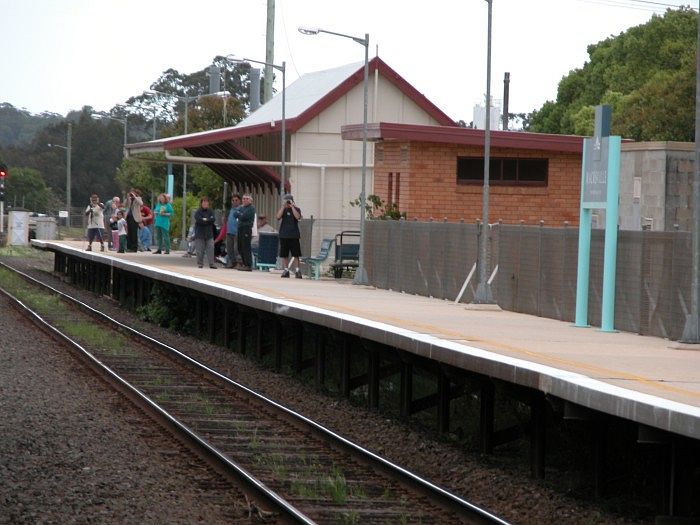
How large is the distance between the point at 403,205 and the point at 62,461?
66.6ft

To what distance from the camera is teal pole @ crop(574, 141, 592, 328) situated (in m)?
17.2

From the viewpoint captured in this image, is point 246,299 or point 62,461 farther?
point 246,299

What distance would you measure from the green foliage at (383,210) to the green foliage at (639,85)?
36.1 meters

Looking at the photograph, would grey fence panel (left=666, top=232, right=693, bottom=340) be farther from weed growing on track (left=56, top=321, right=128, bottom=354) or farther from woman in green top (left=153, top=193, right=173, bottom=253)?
woman in green top (left=153, top=193, right=173, bottom=253)

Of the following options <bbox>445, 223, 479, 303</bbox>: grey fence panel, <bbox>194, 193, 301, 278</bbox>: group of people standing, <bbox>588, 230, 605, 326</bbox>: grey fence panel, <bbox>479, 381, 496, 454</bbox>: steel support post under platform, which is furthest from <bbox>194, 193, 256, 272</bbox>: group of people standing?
<bbox>479, 381, 496, 454</bbox>: steel support post under platform

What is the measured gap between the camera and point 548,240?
778 inches

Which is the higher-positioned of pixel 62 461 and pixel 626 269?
pixel 626 269

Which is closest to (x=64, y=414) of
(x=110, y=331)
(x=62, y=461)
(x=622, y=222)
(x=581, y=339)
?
(x=62, y=461)

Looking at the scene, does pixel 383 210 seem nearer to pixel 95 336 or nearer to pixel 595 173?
pixel 95 336

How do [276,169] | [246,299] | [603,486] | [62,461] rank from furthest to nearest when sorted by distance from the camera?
[276,169] → [246,299] → [62,461] → [603,486]

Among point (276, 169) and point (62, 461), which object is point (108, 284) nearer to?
point (276, 169)

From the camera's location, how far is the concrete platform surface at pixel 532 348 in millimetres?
9352

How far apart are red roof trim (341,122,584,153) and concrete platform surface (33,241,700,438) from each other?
7.03 meters

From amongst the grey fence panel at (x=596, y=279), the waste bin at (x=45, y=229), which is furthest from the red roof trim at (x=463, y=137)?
the waste bin at (x=45, y=229)
